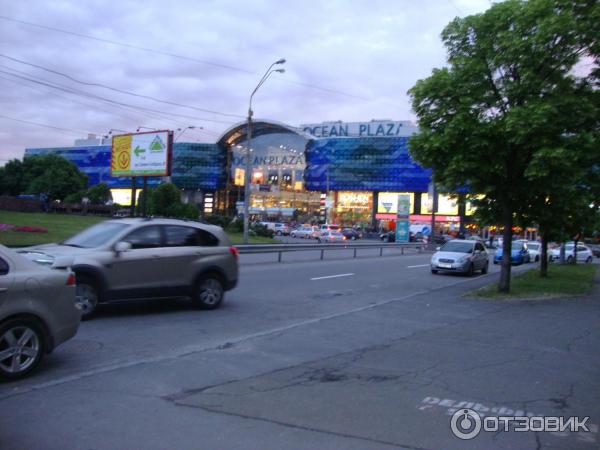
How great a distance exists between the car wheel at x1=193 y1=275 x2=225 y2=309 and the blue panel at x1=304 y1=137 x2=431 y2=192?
83071mm

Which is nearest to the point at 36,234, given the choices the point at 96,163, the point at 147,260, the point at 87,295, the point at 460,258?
the point at 460,258

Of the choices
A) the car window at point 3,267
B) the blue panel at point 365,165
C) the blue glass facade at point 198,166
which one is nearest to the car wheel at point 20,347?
the car window at point 3,267

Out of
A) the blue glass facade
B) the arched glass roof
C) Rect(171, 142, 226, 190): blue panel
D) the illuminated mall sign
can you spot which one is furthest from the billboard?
Rect(171, 142, 226, 190): blue panel

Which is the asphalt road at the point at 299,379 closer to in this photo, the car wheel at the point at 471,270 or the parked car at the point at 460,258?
the parked car at the point at 460,258

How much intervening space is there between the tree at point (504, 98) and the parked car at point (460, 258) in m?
6.75

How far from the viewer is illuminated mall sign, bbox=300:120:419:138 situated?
94625mm

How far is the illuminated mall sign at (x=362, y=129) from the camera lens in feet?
310

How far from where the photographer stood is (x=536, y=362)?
7.60 m

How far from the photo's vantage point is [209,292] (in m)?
11.1

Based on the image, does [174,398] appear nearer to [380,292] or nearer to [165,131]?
[380,292]

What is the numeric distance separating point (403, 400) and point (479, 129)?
9542 millimetres

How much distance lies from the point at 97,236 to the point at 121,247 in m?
0.82

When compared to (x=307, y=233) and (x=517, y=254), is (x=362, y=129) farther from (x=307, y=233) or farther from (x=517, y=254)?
(x=517, y=254)

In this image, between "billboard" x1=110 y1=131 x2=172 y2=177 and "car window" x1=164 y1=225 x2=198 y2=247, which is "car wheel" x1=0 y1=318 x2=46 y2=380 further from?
"billboard" x1=110 y1=131 x2=172 y2=177
